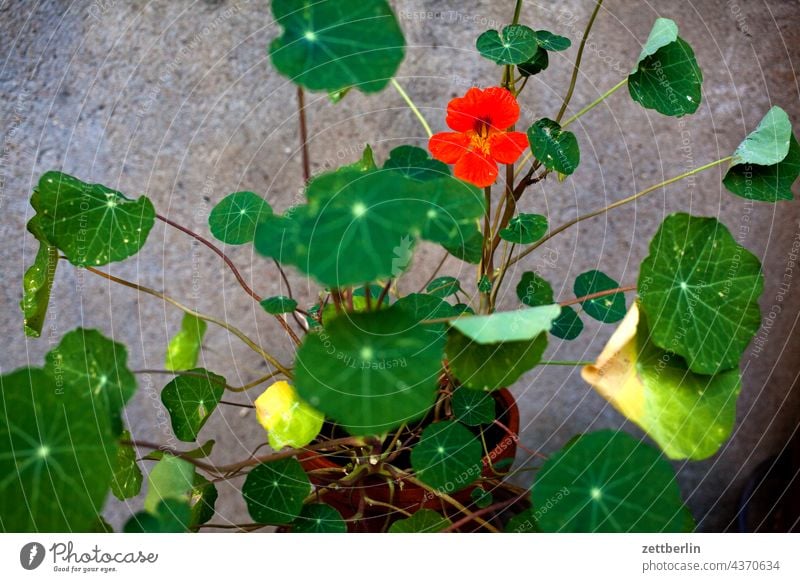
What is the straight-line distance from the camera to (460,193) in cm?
63

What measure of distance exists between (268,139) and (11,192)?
1.24 feet

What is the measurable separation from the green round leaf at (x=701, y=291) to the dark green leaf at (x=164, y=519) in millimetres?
418

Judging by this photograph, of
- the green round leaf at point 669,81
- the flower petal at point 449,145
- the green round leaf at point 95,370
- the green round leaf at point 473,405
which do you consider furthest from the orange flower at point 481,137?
the green round leaf at point 95,370

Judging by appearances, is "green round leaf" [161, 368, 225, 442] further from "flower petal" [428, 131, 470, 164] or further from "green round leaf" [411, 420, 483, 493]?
"flower petal" [428, 131, 470, 164]

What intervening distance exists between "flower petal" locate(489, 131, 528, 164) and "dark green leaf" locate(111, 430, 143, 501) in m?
0.42

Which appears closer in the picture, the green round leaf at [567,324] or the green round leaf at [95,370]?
the green round leaf at [95,370]

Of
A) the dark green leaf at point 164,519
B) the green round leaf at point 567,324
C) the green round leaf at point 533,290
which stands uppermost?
the green round leaf at point 533,290

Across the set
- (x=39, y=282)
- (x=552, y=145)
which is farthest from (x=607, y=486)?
(x=39, y=282)

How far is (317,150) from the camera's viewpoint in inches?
43.8

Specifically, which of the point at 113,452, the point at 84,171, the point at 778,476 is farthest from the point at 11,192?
the point at 778,476

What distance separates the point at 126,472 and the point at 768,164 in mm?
638

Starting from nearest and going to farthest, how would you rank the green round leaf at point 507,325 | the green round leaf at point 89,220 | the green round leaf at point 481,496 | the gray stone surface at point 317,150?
the green round leaf at point 507,325, the green round leaf at point 89,220, the green round leaf at point 481,496, the gray stone surface at point 317,150

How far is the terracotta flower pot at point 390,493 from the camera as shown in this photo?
724mm

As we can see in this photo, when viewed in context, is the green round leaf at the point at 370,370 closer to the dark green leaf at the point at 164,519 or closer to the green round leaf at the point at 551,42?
the dark green leaf at the point at 164,519
